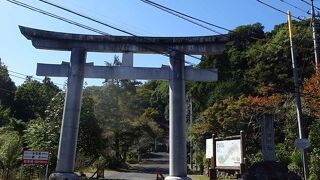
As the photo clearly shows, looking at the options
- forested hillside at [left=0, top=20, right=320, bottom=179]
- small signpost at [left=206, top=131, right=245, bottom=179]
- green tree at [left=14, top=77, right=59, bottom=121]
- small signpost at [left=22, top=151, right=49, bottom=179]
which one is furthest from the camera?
green tree at [left=14, top=77, right=59, bottom=121]

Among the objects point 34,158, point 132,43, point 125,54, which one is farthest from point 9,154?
point 132,43

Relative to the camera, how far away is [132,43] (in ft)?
66.1

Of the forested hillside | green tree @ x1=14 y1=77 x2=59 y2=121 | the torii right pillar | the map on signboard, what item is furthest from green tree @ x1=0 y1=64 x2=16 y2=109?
the torii right pillar

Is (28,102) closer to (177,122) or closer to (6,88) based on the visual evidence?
(6,88)

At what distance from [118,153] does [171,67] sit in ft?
88.6

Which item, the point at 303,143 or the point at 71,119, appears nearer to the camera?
the point at 303,143

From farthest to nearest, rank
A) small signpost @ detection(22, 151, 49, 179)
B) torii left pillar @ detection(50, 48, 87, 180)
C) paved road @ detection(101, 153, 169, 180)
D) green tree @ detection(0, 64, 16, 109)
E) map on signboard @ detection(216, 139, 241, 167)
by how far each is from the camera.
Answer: green tree @ detection(0, 64, 16, 109) → paved road @ detection(101, 153, 169, 180) → map on signboard @ detection(216, 139, 241, 167) → torii left pillar @ detection(50, 48, 87, 180) → small signpost @ detection(22, 151, 49, 179)

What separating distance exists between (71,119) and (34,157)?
2.47 m

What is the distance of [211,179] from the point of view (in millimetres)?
24938

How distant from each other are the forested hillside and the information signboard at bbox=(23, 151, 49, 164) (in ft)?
9.62

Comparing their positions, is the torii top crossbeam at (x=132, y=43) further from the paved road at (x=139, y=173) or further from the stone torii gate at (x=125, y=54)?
the paved road at (x=139, y=173)

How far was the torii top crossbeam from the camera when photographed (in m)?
20.0

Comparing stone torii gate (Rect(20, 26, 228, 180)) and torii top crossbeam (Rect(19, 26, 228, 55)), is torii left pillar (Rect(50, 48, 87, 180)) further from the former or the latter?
torii top crossbeam (Rect(19, 26, 228, 55))

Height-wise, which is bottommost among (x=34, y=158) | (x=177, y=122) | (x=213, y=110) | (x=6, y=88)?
(x=34, y=158)
